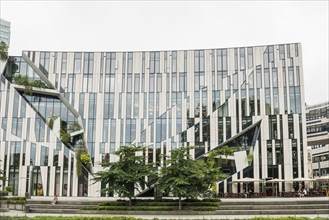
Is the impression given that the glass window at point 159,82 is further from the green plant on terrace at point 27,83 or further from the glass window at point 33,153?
the glass window at point 33,153

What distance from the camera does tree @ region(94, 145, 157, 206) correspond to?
3120 centimetres

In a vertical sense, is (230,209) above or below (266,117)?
below

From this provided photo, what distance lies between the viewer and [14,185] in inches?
1949

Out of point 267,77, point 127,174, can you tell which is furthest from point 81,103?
point 267,77

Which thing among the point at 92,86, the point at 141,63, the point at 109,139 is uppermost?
the point at 141,63

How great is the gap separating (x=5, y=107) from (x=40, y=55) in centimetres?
842

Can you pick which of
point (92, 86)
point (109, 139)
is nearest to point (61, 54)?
point (92, 86)

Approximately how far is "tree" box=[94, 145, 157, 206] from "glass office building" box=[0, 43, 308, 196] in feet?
54.8

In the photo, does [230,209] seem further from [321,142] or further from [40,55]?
[321,142]

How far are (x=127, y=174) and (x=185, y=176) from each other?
4.70 metres

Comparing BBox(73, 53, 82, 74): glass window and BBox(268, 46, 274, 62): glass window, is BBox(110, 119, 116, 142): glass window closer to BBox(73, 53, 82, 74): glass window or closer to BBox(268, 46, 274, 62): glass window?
BBox(73, 53, 82, 74): glass window

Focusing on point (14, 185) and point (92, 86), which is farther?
point (92, 86)

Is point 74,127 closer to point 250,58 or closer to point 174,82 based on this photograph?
point 174,82

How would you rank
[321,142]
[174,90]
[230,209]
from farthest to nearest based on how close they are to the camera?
[321,142]
[174,90]
[230,209]
